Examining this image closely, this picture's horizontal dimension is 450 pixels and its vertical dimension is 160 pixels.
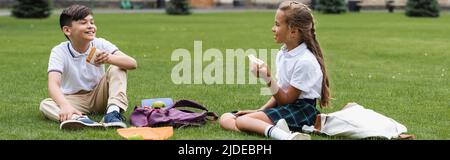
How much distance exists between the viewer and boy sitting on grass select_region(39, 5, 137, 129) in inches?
247

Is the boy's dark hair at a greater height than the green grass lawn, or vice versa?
the boy's dark hair

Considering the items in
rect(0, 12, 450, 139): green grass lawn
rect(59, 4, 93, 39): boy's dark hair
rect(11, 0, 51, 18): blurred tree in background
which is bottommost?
rect(11, 0, 51, 18): blurred tree in background

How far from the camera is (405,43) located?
15898 millimetres

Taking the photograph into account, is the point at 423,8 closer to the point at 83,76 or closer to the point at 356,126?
the point at 83,76

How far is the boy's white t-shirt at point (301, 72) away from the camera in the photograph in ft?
19.3

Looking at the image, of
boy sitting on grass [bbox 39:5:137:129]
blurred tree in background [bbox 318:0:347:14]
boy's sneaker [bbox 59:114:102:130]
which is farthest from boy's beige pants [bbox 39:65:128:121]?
blurred tree in background [bbox 318:0:347:14]

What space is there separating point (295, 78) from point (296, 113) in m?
0.25

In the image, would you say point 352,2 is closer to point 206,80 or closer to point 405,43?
point 405,43

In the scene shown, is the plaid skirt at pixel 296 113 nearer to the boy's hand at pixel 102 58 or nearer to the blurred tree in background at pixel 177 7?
the boy's hand at pixel 102 58

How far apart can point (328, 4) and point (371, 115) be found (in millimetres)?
28719

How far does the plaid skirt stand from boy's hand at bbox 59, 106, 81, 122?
1410 mm

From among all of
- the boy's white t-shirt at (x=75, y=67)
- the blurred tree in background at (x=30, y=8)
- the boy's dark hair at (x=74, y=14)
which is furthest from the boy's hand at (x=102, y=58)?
the blurred tree in background at (x=30, y=8)

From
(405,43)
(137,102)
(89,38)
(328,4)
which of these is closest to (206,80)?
(137,102)

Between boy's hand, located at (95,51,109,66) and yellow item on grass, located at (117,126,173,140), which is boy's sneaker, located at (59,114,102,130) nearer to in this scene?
yellow item on grass, located at (117,126,173,140)
